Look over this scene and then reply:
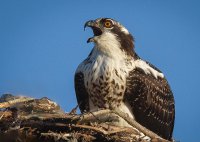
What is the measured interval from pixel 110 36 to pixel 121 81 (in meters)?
0.98

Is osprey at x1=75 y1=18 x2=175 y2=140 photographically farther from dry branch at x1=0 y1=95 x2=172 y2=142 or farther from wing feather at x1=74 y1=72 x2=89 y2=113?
dry branch at x1=0 y1=95 x2=172 y2=142

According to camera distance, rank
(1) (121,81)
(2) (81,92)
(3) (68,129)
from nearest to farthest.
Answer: (3) (68,129), (1) (121,81), (2) (81,92)

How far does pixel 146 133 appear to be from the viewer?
8914mm

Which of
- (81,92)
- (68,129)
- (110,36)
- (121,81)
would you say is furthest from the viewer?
(81,92)

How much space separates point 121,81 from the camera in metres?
10.8

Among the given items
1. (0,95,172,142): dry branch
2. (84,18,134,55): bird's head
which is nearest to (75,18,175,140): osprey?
(84,18,134,55): bird's head

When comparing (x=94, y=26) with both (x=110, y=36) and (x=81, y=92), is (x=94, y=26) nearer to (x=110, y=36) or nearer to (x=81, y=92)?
(x=110, y=36)

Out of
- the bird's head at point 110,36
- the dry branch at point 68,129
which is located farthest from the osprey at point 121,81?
the dry branch at point 68,129

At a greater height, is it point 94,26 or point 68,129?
point 94,26

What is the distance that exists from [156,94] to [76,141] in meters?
3.15

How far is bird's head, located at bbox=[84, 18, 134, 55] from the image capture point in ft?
36.1

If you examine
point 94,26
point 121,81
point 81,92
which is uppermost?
point 94,26

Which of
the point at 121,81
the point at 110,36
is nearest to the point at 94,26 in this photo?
the point at 110,36

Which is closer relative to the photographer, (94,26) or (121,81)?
(121,81)
